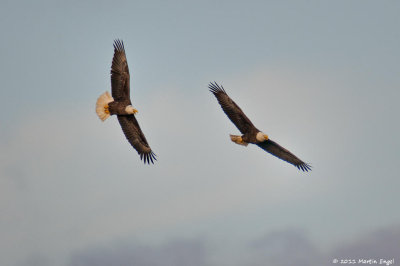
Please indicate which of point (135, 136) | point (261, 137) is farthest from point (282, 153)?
point (135, 136)

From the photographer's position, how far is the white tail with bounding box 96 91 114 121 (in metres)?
26.4

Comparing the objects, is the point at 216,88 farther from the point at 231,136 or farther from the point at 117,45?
the point at 117,45

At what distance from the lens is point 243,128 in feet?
86.7

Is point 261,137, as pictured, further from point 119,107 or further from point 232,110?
point 119,107

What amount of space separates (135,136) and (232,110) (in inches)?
109

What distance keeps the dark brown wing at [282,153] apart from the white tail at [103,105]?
14.1 feet

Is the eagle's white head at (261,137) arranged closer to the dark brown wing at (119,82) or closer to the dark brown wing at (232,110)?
the dark brown wing at (232,110)

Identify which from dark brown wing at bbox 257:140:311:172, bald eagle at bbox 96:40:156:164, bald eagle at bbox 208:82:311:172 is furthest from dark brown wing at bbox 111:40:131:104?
dark brown wing at bbox 257:140:311:172

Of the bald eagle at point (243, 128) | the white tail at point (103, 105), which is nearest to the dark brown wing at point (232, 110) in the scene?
the bald eagle at point (243, 128)

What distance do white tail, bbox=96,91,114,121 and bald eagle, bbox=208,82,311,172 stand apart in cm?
283

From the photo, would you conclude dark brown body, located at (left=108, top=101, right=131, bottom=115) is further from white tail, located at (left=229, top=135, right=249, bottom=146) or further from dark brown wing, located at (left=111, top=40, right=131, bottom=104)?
white tail, located at (left=229, top=135, right=249, bottom=146)

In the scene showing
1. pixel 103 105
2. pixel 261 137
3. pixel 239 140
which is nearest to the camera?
pixel 261 137

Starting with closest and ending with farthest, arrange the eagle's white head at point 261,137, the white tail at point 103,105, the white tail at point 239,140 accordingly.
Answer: the eagle's white head at point 261,137 → the white tail at point 103,105 → the white tail at point 239,140

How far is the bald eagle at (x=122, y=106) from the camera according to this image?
85.8 ft
